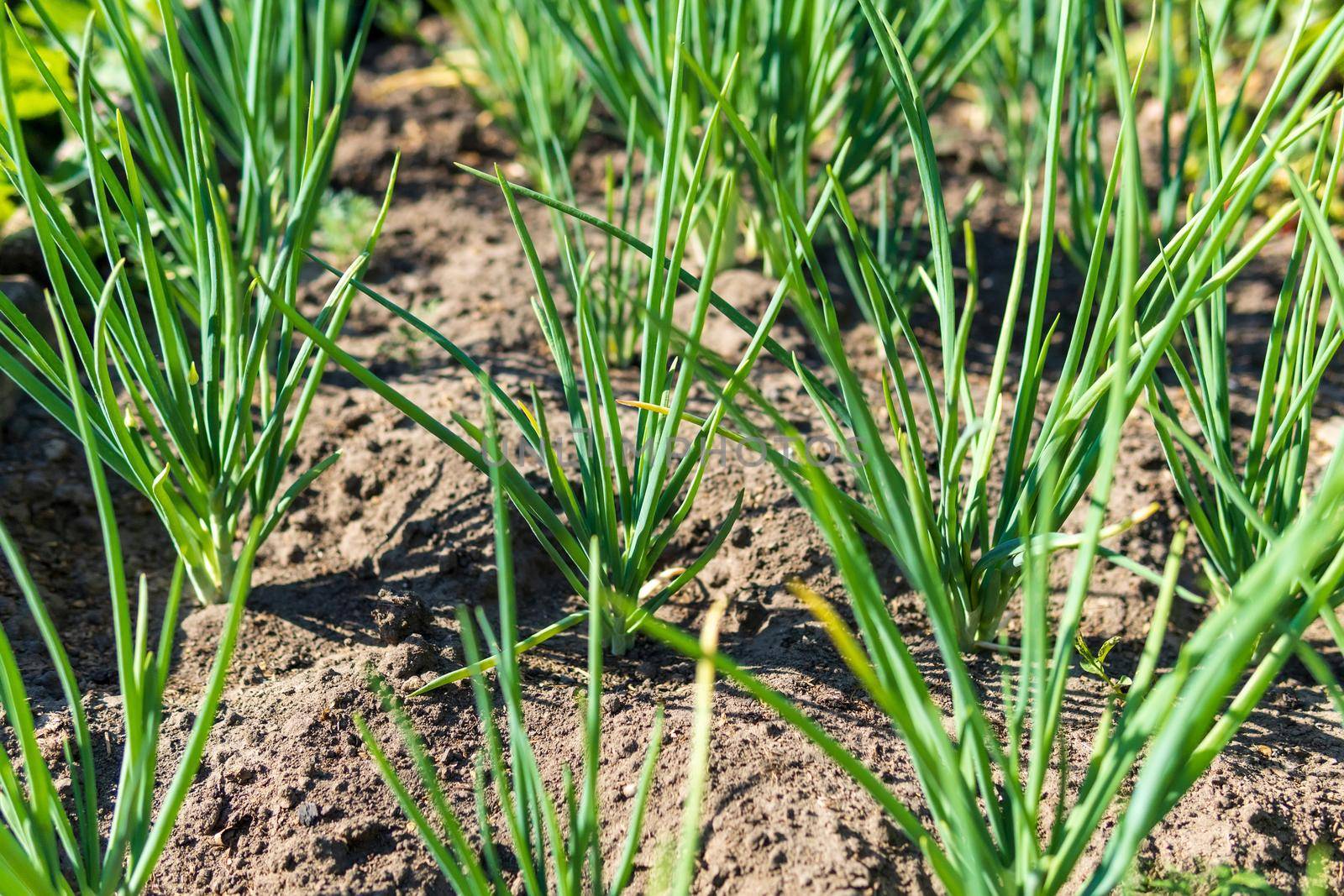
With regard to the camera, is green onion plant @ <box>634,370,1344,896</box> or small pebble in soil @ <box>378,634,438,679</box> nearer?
green onion plant @ <box>634,370,1344,896</box>

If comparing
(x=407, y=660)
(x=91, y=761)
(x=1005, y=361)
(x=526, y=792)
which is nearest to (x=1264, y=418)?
(x=1005, y=361)

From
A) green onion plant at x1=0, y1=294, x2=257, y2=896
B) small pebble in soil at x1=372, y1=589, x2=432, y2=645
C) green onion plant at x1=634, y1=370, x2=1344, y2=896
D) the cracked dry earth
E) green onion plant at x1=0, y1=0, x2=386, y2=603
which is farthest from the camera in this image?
small pebble in soil at x1=372, y1=589, x2=432, y2=645

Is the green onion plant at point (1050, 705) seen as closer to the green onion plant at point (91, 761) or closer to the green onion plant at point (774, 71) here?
the green onion plant at point (91, 761)

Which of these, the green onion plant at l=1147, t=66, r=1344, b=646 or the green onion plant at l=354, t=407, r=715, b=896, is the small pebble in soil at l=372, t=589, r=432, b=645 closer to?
the green onion plant at l=354, t=407, r=715, b=896

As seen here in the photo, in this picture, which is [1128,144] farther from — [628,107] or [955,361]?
[628,107]

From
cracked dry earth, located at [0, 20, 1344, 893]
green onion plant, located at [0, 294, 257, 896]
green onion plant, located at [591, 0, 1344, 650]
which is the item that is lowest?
cracked dry earth, located at [0, 20, 1344, 893]

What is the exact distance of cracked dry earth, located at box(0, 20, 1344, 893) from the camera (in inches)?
43.1

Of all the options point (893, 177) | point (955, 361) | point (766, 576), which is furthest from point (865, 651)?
point (893, 177)

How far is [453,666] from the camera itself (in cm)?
132

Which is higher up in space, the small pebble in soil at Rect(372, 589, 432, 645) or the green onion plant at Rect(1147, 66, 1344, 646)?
the green onion plant at Rect(1147, 66, 1344, 646)

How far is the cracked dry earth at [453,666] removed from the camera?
1.09 metres

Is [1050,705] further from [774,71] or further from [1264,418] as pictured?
[774,71]

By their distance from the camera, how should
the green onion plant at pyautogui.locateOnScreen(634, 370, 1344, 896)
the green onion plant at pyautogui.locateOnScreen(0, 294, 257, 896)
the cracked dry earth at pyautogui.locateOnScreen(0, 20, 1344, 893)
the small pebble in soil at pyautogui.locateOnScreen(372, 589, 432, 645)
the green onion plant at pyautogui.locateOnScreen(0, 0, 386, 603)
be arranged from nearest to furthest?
the green onion plant at pyautogui.locateOnScreen(634, 370, 1344, 896)
the green onion plant at pyautogui.locateOnScreen(0, 294, 257, 896)
the cracked dry earth at pyautogui.locateOnScreen(0, 20, 1344, 893)
the green onion plant at pyautogui.locateOnScreen(0, 0, 386, 603)
the small pebble in soil at pyautogui.locateOnScreen(372, 589, 432, 645)

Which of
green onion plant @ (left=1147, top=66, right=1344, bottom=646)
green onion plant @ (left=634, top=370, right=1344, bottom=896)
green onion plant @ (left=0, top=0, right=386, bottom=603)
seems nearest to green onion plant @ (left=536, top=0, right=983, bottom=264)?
green onion plant @ (left=0, top=0, right=386, bottom=603)
